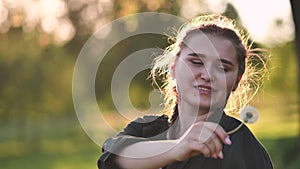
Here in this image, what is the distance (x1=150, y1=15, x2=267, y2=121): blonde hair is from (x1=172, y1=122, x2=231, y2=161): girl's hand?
64 centimetres

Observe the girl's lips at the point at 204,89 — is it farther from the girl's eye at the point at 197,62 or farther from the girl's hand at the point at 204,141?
the girl's hand at the point at 204,141

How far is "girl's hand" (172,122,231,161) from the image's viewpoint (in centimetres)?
177

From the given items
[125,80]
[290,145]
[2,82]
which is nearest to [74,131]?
[2,82]

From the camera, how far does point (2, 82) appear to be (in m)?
27.6

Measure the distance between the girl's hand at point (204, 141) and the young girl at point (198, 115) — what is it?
86 millimetres

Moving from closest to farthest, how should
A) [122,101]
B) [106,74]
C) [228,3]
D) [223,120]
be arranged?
[223,120] < [122,101] < [228,3] < [106,74]

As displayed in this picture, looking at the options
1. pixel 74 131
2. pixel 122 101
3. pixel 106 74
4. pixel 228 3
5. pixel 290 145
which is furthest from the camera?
pixel 74 131

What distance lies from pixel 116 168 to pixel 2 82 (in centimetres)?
2592

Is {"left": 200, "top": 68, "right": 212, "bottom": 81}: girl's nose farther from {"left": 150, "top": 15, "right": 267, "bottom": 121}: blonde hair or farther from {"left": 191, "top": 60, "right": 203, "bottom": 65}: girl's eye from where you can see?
{"left": 150, "top": 15, "right": 267, "bottom": 121}: blonde hair

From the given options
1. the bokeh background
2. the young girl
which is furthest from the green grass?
the young girl

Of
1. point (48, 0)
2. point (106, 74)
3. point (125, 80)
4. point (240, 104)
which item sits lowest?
point (240, 104)

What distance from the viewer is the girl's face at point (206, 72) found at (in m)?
2.24

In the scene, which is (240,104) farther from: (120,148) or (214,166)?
(120,148)

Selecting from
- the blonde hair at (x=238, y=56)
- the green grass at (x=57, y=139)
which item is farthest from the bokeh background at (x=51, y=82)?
the blonde hair at (x=238, y=56)
